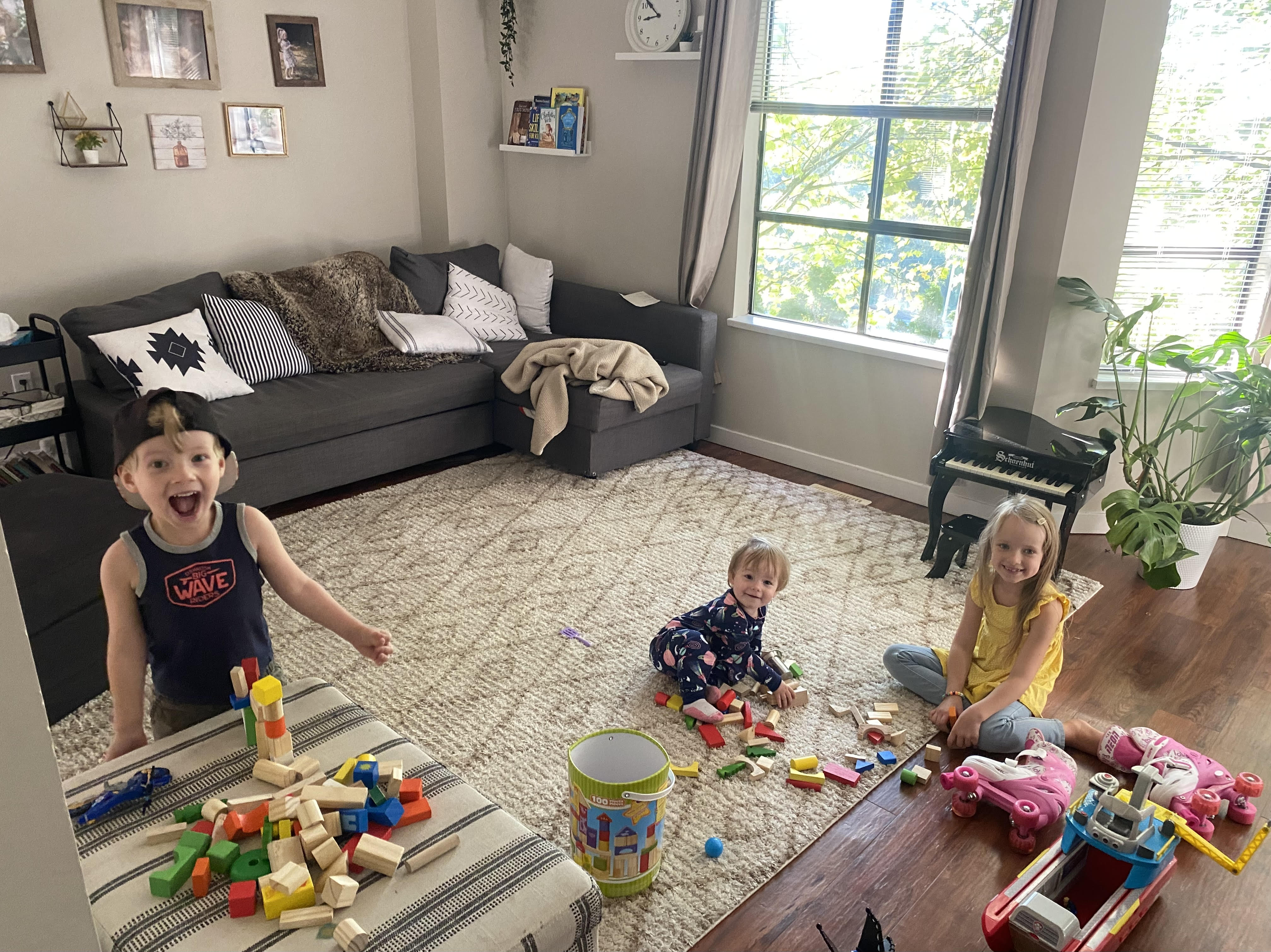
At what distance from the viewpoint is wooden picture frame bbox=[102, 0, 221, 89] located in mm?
3930

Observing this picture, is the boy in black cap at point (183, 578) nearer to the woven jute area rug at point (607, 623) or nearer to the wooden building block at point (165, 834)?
the wooden building block at point (165, 834)

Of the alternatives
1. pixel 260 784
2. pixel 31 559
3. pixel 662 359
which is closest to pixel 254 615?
pixel 260 784

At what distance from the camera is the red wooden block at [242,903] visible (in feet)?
4.00

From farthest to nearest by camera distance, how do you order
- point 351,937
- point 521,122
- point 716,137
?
point 521,122 → point 716,137 → point 351,937

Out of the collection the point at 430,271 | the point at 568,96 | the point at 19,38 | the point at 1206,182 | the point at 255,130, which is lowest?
the point at 430,271

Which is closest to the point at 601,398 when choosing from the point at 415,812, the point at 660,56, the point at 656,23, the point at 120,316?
the point at 660,56

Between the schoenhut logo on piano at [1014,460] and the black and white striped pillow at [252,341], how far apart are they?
2.89 meters

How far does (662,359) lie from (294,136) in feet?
7.11

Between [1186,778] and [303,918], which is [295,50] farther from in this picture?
[1186,778]

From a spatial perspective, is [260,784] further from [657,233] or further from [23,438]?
[657,233]

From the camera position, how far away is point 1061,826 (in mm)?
2180

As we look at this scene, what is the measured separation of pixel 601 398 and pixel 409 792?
8.73 feet

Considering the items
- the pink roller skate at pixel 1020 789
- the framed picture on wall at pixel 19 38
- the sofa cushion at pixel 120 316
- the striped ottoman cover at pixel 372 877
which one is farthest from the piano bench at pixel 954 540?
the framed picture on wall at pixel 19 38

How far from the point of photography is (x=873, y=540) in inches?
144
